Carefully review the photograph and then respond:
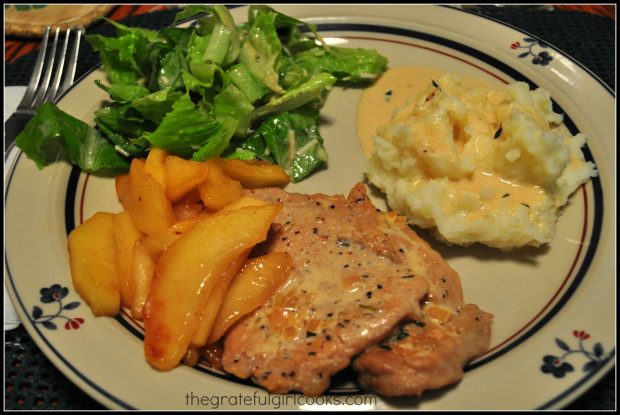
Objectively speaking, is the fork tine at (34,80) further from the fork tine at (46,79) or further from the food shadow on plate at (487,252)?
the food shadow on plate at (487,252)

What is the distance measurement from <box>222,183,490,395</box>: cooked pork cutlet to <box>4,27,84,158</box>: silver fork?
2.23 m

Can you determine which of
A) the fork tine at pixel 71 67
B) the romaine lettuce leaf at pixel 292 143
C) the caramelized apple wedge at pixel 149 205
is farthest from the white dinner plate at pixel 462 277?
the caramelized apple wedge at pixel 149 205

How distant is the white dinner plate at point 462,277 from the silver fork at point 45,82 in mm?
246

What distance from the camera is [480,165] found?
374 centimetres

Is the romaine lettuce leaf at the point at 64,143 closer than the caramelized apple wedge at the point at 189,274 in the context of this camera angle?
No

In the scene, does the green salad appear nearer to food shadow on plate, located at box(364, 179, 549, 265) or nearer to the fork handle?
the fork handle

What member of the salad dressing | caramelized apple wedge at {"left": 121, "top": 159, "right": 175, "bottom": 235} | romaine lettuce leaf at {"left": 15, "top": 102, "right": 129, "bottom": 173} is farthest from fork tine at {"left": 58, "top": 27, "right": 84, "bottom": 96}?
the salad dressing

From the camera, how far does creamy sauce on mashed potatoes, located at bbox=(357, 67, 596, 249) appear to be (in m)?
3.49

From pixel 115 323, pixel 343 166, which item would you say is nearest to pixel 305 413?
pixel 115 323

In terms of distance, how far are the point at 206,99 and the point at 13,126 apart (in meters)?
1.48

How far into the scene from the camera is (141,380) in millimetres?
2863

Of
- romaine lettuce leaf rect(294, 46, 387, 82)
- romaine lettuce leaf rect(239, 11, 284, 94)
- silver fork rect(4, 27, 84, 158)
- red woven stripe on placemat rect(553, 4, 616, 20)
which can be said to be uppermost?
red woven stripe on placemat rect(553, 4, 616, 20)

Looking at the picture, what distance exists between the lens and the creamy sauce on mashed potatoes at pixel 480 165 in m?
3.49

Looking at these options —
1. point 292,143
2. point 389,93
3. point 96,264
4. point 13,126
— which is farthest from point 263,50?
point 96,264
